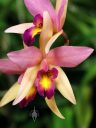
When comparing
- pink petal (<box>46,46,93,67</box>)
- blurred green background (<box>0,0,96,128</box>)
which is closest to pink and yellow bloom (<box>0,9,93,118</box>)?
pink petal (<box>46,46,93,67</box>)

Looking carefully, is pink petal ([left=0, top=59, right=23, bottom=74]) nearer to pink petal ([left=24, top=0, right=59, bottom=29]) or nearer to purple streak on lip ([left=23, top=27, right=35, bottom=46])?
purple streak on lip ([left=23, top=27, right=35, bottom=46])

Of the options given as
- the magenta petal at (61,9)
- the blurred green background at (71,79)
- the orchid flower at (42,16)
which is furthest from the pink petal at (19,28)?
the blurred green background at (71,79)

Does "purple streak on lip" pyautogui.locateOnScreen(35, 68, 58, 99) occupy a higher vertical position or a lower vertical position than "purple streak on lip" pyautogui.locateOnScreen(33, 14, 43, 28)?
lower

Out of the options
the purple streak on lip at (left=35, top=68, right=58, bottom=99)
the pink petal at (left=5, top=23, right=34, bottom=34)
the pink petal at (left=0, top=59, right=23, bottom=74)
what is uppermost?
the pink petal at (left=5, top=23, right=34, bottom=34)

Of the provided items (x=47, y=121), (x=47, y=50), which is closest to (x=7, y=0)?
(x=47, y=121)

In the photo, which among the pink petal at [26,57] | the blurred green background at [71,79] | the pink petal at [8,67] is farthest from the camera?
the blurred green background at [71,79]

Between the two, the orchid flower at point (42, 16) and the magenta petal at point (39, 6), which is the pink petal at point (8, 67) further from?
the magenta petal at point (39, 6)

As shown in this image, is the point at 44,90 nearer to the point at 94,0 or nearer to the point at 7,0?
the point at 7,0

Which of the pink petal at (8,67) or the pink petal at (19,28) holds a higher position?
the pink petal at (19,28)

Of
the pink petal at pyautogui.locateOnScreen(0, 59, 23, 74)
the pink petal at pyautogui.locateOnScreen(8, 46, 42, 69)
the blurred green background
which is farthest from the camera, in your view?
the blurred green background
